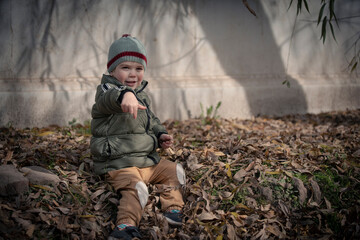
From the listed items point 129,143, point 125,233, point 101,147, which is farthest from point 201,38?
point 125,233

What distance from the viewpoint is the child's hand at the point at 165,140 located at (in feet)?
9.27

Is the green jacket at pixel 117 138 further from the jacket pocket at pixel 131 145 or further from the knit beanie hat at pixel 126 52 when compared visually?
the knit beanie hat at pixel 126 52

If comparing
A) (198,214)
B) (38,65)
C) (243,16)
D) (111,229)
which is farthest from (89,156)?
(243,16)

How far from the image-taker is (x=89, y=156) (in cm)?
322

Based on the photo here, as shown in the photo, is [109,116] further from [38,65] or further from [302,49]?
[302,49]

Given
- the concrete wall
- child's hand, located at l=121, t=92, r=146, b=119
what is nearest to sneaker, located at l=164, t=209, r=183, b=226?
child's hand, located at l=121, t=92, r=146, b=119

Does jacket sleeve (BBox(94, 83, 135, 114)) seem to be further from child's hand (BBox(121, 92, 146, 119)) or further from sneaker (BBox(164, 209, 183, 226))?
sneaker (BBox(164, 209, 183, 226))

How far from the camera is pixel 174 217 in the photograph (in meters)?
2.51

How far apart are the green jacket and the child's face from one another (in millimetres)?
48

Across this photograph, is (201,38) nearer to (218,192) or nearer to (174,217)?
(218,192)

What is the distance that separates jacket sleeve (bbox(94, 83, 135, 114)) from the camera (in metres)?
2.42

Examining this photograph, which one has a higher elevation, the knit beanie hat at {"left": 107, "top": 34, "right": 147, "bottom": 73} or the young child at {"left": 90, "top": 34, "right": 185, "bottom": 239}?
the knit beanie hat at {"left": 107, "top": 34, "right": 147, "bottom": 73}

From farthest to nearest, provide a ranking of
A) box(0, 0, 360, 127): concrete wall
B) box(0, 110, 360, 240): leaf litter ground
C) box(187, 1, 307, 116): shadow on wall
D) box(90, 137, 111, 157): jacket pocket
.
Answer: box(187, 1, 307, 116): shadow on wall, box(0, 0, 360, 127): concrete wall, box(90, 137, 111, 157): jacket pocket, box(0, 110, 360, 240): leaf litter ground

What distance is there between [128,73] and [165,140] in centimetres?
61
